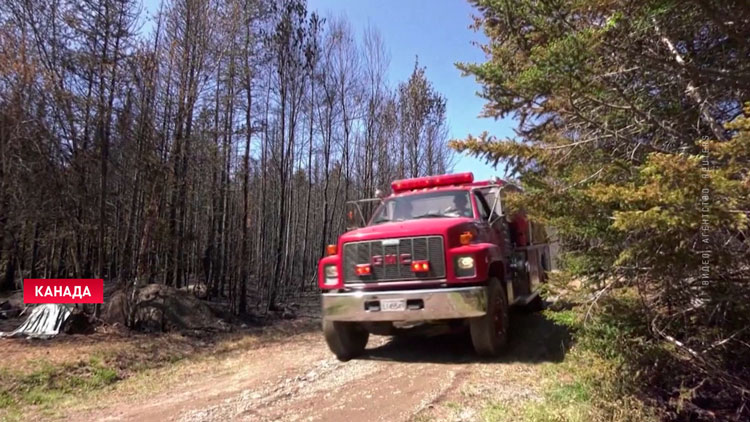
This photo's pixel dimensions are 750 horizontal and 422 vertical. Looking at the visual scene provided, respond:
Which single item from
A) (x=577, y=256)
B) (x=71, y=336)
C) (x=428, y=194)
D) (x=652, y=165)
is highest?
(x=428, y=194)

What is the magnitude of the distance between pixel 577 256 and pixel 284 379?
366 cm

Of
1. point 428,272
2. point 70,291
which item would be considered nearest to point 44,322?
point 70,291

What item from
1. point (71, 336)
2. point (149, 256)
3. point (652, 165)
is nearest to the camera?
point (652, 165)

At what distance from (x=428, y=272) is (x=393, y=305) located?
0.57 metres

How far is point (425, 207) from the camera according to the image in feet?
22.4

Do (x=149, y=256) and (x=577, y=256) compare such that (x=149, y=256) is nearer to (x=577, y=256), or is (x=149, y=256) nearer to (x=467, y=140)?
(x=467, y=140)

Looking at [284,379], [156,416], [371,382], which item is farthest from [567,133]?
[156,416]

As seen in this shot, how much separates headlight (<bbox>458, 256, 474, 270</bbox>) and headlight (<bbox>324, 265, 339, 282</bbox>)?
167 cm

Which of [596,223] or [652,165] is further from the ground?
[652,165]

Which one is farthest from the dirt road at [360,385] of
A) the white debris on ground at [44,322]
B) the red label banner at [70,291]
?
the red label banner at [70,291]

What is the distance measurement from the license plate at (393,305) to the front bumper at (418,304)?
1.1 inches

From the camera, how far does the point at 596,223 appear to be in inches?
155

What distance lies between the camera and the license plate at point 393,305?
5.46m

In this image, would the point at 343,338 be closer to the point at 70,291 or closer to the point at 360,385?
the point at 360,385
